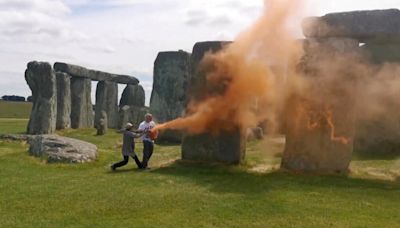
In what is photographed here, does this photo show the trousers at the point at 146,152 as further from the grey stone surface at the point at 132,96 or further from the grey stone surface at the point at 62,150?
the grey stone surface at the point at 132,96

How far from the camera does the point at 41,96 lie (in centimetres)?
2673

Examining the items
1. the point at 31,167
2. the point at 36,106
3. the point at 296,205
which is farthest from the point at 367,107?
the point at 36,106

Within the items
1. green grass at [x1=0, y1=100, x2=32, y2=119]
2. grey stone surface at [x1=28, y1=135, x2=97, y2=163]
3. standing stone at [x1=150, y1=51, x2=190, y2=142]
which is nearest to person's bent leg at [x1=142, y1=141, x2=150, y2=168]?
grey stone surface at [x1=28, y1=135, x2=97, y2=163]

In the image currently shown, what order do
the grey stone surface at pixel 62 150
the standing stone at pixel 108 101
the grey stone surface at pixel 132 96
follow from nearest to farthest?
1. the grey stone surface at pixel 62 150
2. the standing stone at pixel 108 101
3. the grey stone surface at pixel 132 96

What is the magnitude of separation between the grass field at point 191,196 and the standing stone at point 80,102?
17071 mm

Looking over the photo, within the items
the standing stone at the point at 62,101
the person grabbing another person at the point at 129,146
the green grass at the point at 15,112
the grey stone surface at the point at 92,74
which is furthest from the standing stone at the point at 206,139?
the green grass at the point at 15,112

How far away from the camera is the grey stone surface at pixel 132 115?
115ft

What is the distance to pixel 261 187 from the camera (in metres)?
13.0

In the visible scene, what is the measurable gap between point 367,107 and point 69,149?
11319 millimetres

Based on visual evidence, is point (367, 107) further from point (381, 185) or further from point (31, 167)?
point (31, 167)

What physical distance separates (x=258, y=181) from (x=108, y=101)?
25.6 metres

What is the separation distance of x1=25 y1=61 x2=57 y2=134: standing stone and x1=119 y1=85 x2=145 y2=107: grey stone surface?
1256 centimetres

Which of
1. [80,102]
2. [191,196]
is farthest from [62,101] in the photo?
[191,196]

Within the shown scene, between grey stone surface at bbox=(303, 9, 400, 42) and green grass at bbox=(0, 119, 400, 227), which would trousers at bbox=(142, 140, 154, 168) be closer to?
green grass at bbox=(0, 119, 400, 227)
